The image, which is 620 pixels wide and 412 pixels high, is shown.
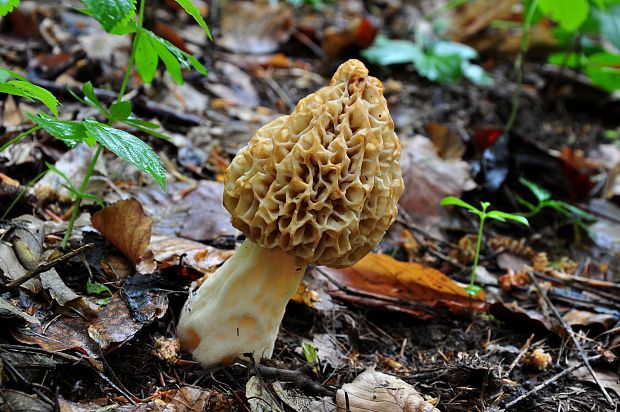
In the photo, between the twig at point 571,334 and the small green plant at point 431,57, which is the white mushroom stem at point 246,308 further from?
the small green plant at point 431,57

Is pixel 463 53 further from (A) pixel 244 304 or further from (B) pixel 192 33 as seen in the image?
(A) pixel 244 304

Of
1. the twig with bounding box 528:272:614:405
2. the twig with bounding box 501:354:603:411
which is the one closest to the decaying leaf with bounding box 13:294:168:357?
the twig with bounding box 501:354:603:411

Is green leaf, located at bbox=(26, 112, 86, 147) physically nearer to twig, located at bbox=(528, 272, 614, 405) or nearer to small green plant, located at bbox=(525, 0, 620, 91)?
twig, located at bbox=(528, 272, 614, 405)

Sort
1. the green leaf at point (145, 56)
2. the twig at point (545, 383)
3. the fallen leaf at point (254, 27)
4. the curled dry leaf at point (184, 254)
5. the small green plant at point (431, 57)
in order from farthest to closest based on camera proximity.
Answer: the fallen leaf at point (254, 27) → the small green plant at point (431, 57) → the curled dry leaf at point (184, 254) → the twig at point (545, 383) → the green leaf at point (145, 56)

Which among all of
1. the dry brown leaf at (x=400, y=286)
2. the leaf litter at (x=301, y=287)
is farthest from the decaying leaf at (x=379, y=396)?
the dry brown leaf at (x=400, y=286)

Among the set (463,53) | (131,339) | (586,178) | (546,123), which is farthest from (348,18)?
(131,339)

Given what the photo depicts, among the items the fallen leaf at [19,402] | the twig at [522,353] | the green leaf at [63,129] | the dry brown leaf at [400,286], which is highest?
the green leaf at [63,129]

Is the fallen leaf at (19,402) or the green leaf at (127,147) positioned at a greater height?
the green leaf at (127,147)

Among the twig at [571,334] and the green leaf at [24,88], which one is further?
the twig at [571,334]

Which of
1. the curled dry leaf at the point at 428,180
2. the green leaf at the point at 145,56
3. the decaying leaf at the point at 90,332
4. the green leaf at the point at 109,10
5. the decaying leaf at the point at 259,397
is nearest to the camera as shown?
the green leaf at the point at 109,10
